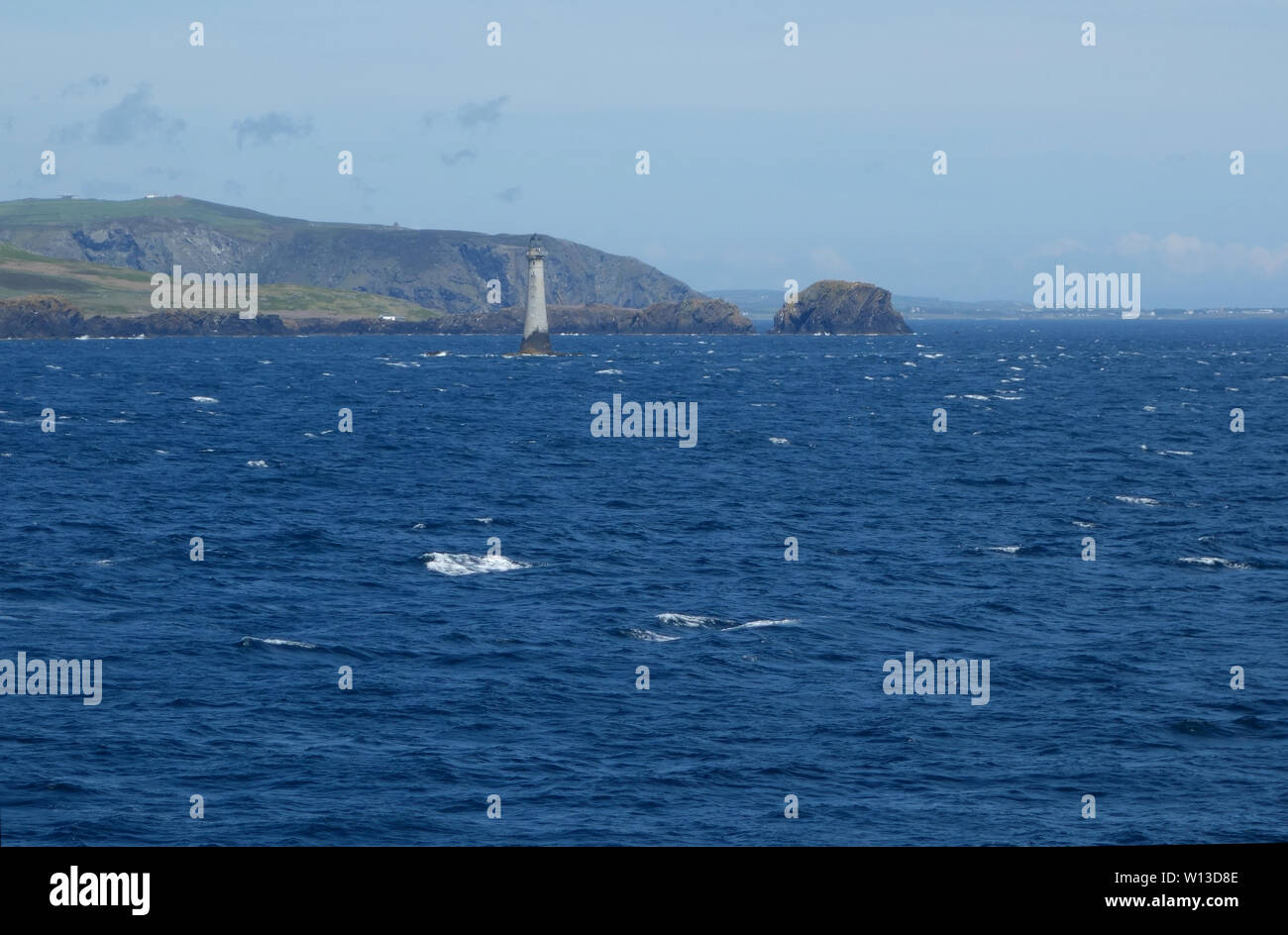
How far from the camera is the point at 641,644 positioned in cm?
4328

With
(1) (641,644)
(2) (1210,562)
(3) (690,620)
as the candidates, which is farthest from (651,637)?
(2) (1210,562)

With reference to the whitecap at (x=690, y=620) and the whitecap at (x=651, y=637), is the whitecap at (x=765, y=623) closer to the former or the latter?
the whitecap at (x=690, y=620)

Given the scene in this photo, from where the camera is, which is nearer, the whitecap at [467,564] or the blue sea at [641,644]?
the blue sea at [641,644]

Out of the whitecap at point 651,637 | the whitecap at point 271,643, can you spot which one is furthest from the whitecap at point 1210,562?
the whitecap at point 271,643

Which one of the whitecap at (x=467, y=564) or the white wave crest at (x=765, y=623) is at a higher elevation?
the whitecap at (x=467, y=564)

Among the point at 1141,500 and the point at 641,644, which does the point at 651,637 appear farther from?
the point at 1141,500

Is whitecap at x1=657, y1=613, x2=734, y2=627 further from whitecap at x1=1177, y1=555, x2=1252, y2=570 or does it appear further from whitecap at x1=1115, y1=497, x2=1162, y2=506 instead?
whitecap at x1=1115, y1=497, x2=1162, y2=506

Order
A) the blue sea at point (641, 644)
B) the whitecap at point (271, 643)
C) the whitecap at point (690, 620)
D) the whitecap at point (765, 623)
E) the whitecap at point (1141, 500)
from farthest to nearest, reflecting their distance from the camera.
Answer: the whitecap at point (1141, 500), the whitecap at point (690, 620), the whitecap at point (765, 623), the whitecap at point (271, 643), the blue sea at point (641, 644)

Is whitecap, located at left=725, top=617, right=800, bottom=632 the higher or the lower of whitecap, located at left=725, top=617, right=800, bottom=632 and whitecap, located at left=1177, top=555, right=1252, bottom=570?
the lower

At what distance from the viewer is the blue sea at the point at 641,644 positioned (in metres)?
29.4

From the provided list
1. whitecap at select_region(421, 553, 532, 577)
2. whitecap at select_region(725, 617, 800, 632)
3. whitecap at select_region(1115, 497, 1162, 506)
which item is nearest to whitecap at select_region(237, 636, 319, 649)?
whitecap at select_region(421, 553, 532, 577)

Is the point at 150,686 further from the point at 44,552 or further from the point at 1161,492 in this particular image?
the point at 1161,492

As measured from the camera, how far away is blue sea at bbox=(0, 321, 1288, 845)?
96.5 ft
